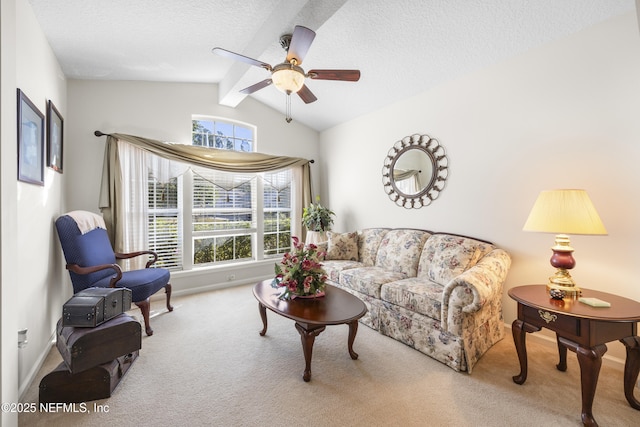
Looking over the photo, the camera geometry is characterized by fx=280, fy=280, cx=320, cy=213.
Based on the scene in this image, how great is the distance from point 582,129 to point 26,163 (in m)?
4.32

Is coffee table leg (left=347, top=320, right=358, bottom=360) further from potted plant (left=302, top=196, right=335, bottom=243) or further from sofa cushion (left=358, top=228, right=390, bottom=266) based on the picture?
potted plant (left=302, top=196, right=335, bottom=243)

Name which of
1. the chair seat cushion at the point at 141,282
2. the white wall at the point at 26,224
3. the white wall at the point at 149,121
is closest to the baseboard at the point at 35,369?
the white wall at the point at 26,224

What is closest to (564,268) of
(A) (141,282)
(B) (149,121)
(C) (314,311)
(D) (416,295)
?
(D) (416,295)

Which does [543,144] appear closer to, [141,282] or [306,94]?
[306,94]

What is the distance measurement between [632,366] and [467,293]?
3.19 ft

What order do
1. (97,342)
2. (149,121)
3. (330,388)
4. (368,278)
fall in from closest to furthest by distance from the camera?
(97,342) → (330,388) → (368,278) → (149,121)

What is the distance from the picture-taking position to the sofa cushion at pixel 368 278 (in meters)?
2.92

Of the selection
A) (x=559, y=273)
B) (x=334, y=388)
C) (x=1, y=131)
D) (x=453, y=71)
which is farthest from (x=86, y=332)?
(x=453, y=71)

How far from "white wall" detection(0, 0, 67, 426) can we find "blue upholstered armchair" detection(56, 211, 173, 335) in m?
0.15

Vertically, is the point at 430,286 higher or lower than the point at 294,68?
lower

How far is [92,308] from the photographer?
189cm

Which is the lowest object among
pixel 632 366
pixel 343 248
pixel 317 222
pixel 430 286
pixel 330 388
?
pixel 330 388

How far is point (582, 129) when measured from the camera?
2.32 meters

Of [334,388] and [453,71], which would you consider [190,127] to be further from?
[334,388]
